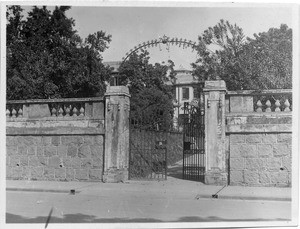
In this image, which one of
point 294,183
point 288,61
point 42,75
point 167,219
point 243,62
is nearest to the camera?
point 167,219

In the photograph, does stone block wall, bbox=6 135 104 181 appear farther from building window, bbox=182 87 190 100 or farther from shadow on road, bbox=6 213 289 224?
building window, bbox=182 87 190 100

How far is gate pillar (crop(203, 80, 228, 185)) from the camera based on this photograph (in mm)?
11805

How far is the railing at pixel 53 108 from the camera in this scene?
13039mm

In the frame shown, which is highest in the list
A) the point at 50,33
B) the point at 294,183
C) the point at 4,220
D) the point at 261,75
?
the point at 50,33

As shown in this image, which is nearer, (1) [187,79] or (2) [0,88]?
(2) [0,88]

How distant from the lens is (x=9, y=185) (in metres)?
12.1

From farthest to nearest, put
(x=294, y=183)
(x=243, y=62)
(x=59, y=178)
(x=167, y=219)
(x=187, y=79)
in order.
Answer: (x=187, y=79), (x=243, y=62), (x=59, y=178), (x=294, y=183), (x=167, y=219)

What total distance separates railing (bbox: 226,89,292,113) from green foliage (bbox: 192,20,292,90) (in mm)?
415

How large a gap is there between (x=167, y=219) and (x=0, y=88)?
469 cm

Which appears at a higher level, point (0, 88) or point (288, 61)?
point (288, 61)

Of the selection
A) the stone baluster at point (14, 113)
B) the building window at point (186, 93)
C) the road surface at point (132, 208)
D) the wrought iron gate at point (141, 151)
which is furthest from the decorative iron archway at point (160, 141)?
the building window at point (186, 93)

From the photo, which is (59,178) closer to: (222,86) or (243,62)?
(222,86)

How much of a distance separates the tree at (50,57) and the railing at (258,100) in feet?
28.6

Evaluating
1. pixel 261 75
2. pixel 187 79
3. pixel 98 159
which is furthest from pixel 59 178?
pixel 187 79
